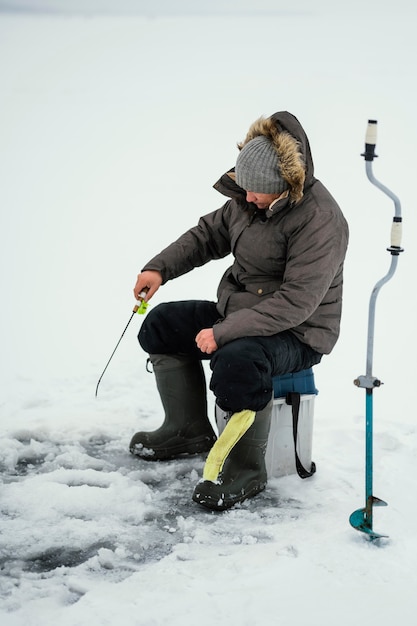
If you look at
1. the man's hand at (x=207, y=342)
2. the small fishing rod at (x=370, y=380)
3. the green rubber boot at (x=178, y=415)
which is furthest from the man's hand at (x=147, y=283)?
the small fishing rod at (x=370, y=380)

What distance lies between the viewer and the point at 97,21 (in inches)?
615

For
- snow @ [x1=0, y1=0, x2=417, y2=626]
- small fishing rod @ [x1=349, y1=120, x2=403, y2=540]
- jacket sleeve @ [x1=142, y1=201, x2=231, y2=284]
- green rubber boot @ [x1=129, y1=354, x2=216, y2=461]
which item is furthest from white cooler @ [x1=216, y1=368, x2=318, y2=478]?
jacket sleeve @ [x1=142, y1=201, x2=231, y2=284]

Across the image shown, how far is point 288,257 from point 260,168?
0.35 metres

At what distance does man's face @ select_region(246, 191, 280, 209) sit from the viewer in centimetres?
318

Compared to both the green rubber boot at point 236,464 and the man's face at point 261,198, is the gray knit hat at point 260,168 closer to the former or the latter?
the man's face at point 261,198

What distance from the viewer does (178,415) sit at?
3.62 m

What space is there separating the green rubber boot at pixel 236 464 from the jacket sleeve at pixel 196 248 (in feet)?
2.71

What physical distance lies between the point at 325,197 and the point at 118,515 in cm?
142

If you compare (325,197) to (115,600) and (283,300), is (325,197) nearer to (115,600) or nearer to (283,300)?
(283,300)

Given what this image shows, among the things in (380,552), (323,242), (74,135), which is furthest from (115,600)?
(74,135)

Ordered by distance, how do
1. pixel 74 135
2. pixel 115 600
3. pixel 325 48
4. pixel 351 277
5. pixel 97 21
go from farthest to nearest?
pixel 97 21, pixel 325 48, pixel 74 135, pixel 351 277, pixel 115 600

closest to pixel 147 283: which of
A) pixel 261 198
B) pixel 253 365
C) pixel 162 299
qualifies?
pixel 261 198

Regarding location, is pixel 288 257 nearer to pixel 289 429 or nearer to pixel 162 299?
pixel 289 429

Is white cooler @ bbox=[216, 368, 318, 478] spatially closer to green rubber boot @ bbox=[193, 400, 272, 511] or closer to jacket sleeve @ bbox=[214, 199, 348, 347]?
green rubber boot @ bbox=[193, 400, 272, 511]
